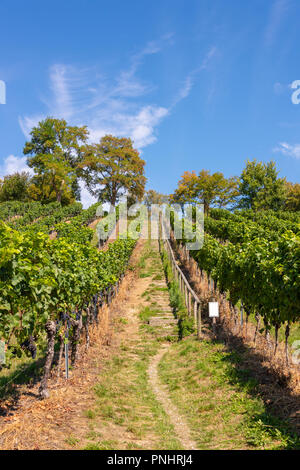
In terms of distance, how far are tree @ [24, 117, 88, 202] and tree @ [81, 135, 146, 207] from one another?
8.05 ft

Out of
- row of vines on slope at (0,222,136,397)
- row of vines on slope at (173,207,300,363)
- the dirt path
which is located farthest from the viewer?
row of vines on slope at (173,207,300,363)

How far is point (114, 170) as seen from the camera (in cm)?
5562

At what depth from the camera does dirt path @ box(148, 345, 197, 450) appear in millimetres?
5438

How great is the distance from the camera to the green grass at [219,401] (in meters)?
5.00

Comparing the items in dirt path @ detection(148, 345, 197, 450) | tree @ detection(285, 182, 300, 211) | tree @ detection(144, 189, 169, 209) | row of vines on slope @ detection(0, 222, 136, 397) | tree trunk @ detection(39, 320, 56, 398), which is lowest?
dirt path @ detection(148, 345, 197, 450)

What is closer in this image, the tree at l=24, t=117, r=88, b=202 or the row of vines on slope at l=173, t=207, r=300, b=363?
the row of vines on slope at l=173, t=207, r=300, b=363

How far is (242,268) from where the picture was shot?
9211 mm

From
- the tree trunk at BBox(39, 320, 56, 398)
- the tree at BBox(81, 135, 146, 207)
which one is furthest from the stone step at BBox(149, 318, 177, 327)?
the tree at BBox(81, 135, 146, 207)

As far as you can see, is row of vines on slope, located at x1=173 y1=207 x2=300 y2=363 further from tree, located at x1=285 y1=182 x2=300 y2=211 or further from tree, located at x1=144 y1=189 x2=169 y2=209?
tree, located at x1=144 y1=189 x2=169 y2=209

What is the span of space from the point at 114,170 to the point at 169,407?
51067mm

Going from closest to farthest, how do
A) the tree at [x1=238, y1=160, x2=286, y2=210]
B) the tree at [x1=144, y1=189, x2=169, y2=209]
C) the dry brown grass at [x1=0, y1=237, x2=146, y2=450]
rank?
the dry brown grass at [x1=0, y1=237, x2=146, y2=450]
the tree at [x1=238, y1=160, x2=286, y2=210]
the tree at [x1=144, y1=189, x2=169, y2=209]

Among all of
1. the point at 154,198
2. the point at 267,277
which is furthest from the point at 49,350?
the point at 154,198

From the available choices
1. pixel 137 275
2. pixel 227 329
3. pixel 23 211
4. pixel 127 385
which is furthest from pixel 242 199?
pixel 127 385
